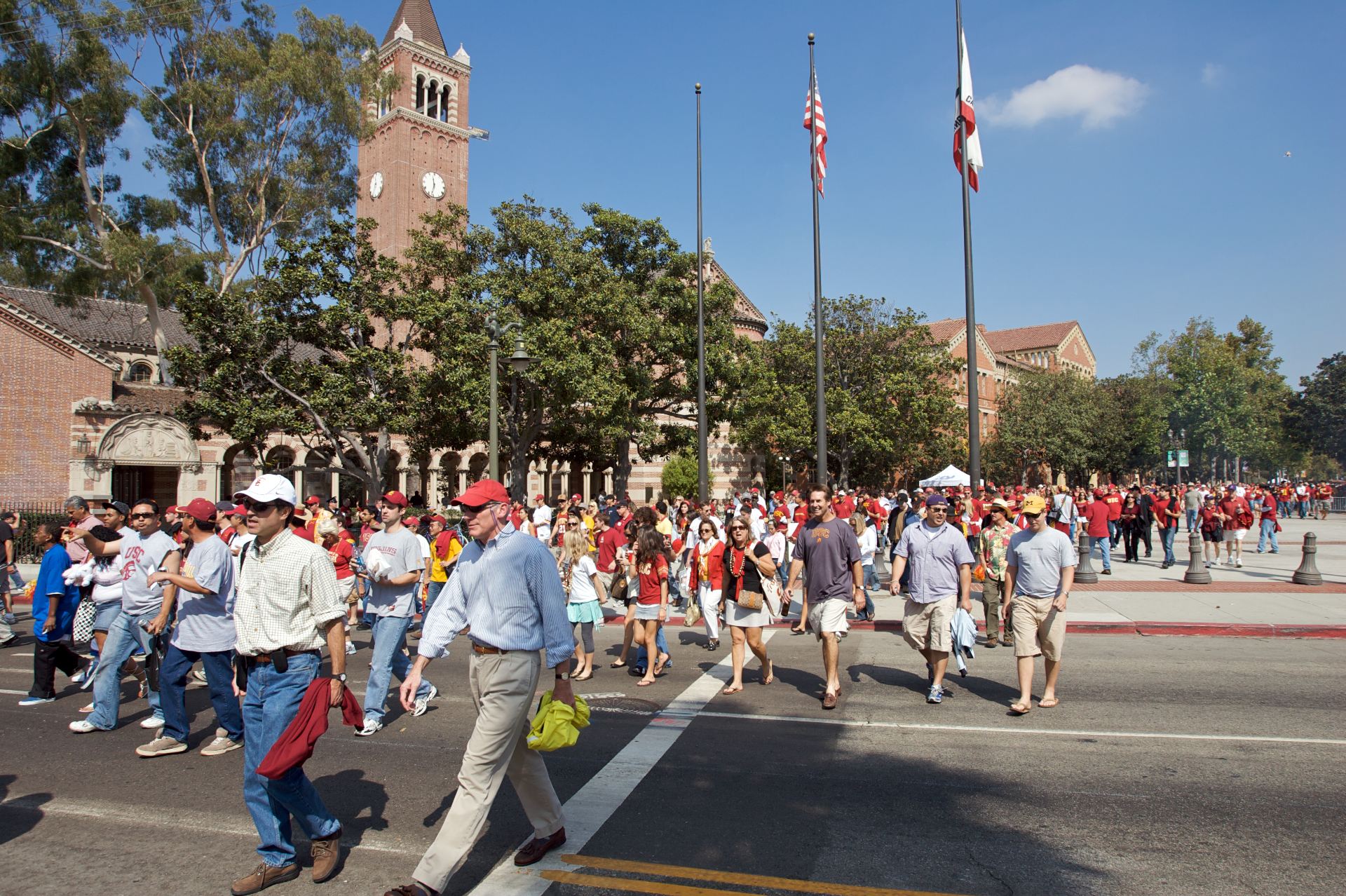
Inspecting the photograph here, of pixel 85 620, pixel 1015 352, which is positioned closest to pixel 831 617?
pixel 85 620

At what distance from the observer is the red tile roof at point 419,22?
2073 inches

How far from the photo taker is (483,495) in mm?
4246

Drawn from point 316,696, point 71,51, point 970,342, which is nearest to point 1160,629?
point 970,342

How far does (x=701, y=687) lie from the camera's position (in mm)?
7957

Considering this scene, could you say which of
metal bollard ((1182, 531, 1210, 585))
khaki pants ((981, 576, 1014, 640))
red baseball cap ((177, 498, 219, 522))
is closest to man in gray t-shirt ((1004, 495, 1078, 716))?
khaki pants ((981, 576, 1014, 640))

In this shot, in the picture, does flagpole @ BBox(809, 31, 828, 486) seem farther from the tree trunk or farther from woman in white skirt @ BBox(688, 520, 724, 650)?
the tree trunk

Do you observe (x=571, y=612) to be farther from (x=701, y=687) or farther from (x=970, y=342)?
(x=970, y=342)

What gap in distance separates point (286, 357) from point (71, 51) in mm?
13015

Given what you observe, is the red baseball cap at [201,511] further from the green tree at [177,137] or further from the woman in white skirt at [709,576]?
the green tree at [177,137]

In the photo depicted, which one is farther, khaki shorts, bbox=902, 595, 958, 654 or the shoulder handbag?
the shoulder handbag

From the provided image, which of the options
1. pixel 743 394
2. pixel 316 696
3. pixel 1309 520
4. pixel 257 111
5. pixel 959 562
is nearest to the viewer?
pixel 316 696

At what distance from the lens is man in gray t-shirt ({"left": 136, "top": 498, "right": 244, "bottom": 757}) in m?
5.77

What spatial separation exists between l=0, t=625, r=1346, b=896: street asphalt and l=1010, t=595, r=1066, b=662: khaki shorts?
1.67ft

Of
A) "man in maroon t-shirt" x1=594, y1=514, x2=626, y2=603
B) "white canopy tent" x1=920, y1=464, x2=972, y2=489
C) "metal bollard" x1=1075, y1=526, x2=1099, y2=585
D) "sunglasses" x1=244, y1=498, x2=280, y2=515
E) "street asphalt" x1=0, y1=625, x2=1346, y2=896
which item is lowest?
"street asphalt" x1=0, y1=625, x2=1346, y2=896
